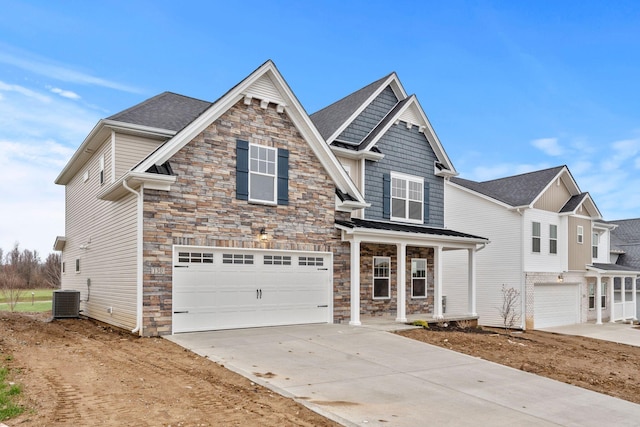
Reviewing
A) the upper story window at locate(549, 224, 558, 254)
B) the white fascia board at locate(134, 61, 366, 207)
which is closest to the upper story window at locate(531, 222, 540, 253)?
the upper story window at locate(549, 224, 558, 254)

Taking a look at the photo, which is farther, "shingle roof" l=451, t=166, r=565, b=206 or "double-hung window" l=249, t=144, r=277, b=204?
"shingle roof" l=451, t=166, r=565, b=206

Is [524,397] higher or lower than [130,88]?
lower

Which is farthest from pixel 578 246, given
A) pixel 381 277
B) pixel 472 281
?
pixel 381 277

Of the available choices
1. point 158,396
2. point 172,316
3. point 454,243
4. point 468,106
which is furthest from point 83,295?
point 468,106

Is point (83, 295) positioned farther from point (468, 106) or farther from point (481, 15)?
point (468, 106)

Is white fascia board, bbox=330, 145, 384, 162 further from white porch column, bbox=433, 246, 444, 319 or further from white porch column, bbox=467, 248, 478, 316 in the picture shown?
white porch column, bbox=467, 248, 478, 316

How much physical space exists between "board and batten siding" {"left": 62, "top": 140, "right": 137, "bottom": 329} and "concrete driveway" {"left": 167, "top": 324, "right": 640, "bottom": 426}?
94.1 inches

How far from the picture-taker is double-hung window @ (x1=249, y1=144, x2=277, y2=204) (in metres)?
12.9

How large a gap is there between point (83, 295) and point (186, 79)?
471 inches

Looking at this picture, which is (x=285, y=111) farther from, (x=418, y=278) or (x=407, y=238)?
(x=418, y=278)

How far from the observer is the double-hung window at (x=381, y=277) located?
17.0 meters

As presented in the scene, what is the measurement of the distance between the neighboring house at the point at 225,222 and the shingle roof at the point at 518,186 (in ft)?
20.7

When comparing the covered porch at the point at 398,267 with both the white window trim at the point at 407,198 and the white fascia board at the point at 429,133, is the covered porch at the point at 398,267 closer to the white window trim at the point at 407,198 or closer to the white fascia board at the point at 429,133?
the white window trim at the point at 407,198

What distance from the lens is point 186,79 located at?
23.7 meters
